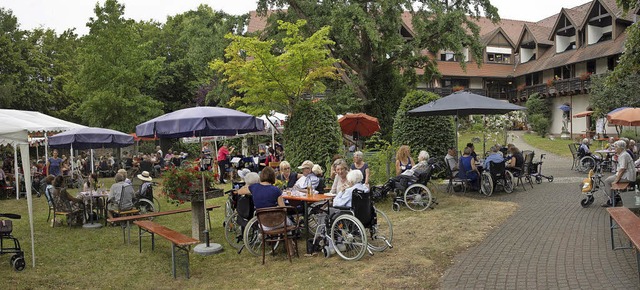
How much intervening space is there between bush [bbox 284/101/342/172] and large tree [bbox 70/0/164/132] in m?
14.4

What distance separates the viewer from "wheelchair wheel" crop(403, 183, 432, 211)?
33.9 ft

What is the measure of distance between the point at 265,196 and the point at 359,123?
37.7 feet

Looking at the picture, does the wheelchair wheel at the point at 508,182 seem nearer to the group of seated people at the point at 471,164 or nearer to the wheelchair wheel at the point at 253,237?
the group of seated people at the point at 471,164

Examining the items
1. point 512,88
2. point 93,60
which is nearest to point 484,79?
point 512,88

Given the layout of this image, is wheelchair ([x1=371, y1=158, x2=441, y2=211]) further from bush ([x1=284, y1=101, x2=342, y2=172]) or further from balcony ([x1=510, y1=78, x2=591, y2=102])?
balcony ([x1=510, y1=78, x2=591, y2=102])

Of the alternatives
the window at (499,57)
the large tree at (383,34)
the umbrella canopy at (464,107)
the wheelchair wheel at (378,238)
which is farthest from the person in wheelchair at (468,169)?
the window at (499,57)

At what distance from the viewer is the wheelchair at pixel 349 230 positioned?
672cm

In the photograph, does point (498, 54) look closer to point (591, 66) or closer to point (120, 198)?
point (591, 66)

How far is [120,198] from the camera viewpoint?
404 inches

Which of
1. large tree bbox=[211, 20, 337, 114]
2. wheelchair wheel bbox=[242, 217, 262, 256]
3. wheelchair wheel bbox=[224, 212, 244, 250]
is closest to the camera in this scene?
wheelchair wheel bbox=[242, 217, 262, 256]

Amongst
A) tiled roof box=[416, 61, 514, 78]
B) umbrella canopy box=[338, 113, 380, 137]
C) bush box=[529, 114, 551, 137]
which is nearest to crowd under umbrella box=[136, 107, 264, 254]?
umbrella canopy box=[338, 113, 380, 137]

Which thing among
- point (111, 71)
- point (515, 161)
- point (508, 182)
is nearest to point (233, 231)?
point (508, 182)

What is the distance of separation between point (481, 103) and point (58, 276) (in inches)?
392

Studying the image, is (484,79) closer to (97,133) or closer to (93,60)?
(93,60)
